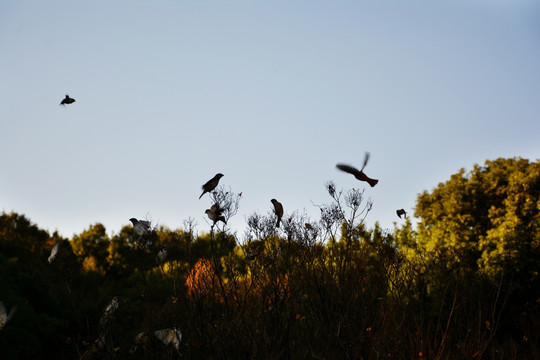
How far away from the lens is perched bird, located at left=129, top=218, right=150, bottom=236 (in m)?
7.34

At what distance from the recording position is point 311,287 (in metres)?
→ 8.79

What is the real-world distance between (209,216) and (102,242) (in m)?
23.3

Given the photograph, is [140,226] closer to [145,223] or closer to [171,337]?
[145,223]

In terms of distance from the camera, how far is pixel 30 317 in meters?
9.87

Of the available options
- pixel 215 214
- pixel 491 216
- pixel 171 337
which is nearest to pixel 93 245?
pixel 491 216

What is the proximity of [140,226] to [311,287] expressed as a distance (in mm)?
3473

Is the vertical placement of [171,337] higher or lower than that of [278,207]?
lower

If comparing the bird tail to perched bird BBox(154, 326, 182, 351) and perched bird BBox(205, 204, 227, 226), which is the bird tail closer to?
perched bird BBox(205, 204, 227, 226)

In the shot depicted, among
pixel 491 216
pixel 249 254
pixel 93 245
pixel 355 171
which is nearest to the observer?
pixel 355 171

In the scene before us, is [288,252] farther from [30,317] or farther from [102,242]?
[102,242]

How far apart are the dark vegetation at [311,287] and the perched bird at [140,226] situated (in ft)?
0.97

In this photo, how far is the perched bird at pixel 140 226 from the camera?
24.1 ft

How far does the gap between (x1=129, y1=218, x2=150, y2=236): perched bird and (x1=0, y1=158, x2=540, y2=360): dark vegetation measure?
297 millimetres

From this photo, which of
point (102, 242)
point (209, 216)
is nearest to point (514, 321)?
point (209, 216)
